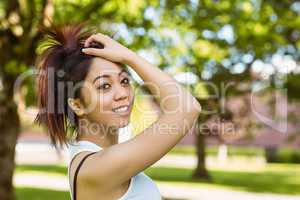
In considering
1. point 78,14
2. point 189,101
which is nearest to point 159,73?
point 189,101

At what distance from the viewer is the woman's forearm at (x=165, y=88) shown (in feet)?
6.84

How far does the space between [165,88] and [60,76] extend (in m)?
0.48

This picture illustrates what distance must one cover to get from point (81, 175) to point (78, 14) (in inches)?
374

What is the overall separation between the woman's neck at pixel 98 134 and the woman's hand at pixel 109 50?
28 cm

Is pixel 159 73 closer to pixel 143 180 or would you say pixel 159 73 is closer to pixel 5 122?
pixel 143 180

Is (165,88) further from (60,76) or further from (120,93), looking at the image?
(60,76)

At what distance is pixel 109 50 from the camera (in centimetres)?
222

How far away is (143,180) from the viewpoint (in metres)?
2.26

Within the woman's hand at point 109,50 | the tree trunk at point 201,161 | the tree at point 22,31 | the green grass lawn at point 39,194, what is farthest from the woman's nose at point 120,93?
the tree trunk at point 201,161

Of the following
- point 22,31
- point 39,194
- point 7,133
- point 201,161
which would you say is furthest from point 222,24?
point 201,161

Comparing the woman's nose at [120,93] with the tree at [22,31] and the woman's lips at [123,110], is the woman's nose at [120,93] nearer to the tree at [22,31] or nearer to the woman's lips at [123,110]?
the woman's lips at [123,110]

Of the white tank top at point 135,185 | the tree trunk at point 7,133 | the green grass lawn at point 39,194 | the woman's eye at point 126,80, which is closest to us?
the white tank top at point 135,185

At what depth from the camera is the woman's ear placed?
238cm

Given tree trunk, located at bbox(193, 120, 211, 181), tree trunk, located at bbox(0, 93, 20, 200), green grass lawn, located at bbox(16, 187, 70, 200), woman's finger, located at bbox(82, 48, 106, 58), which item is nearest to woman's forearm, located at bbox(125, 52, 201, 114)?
woman's finger, located at bbox(82, 48, 106, 58)
